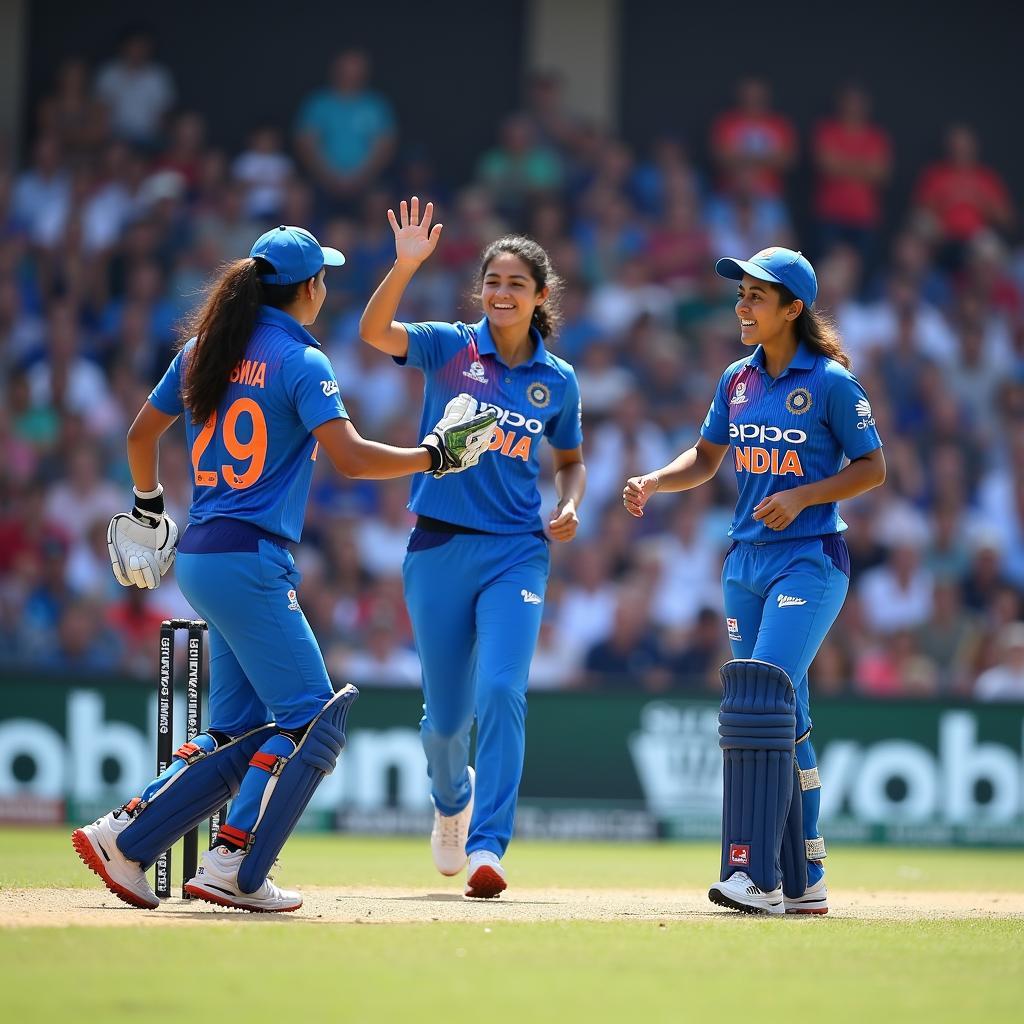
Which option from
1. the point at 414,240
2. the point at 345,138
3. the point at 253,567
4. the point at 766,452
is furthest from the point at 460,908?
the point at 345,138

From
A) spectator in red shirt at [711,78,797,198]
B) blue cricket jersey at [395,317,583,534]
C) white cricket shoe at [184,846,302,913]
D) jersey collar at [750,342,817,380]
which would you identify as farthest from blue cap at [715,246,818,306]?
spectator in red shirt at [711,78,797,198]

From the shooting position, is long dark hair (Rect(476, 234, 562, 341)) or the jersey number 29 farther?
long dark hair (Rect(476, 234, 562, 341))

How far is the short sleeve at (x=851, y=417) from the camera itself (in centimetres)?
627

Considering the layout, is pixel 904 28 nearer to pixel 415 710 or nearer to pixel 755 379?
pixel 415 710

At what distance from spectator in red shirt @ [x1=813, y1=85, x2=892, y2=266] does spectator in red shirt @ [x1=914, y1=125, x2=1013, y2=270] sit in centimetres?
55

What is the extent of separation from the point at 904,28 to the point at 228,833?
14676 millimetres

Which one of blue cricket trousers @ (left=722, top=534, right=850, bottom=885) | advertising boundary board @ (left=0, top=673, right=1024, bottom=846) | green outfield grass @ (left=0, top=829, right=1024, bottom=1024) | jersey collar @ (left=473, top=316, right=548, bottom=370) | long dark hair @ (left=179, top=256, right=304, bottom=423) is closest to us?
green outfield grass @ (left=0, top=829, right=1024, bottom=1024)

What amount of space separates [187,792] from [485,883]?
4.15 ft

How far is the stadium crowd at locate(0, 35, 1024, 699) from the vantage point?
12969mm

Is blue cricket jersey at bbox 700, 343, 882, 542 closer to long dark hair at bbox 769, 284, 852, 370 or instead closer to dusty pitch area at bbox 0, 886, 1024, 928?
long dark hair at bbox 769, 284, 852, 370

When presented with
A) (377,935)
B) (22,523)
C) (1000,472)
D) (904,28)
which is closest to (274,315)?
(377,935)

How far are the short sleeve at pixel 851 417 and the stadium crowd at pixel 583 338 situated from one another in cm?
564

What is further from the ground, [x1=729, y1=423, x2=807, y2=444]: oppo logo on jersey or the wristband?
[x1=729, y1=423, x2=807, y2=444]: oppo logo on jersey

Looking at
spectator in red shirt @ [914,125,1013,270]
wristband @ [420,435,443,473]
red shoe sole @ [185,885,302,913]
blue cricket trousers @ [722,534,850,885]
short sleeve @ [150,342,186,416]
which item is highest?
spectator in red shirt @ [914,125,1013,270]
